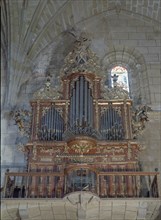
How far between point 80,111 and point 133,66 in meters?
4.63

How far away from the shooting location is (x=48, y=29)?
17.5 meters

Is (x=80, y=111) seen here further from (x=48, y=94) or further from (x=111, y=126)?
(x=48, y=94)

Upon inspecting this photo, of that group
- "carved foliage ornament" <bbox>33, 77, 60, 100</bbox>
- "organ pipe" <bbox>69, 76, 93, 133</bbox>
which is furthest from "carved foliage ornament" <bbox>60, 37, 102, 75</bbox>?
"carved foliage ornament" <bbox>33, 77, 60, 100</bbox>

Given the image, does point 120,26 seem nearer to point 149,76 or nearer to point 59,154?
point 149,76

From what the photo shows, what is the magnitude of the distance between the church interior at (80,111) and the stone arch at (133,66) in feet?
0.14

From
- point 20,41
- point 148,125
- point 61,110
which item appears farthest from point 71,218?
point 20,41

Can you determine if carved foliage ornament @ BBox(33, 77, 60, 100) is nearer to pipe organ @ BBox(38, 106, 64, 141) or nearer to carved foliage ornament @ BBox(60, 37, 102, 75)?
pipe organ @ BBox(38, 106, 64, 141)

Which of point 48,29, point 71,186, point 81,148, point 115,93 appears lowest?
point 71,186

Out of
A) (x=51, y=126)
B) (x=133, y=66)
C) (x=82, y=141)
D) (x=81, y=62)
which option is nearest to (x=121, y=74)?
(x=133, y=66)

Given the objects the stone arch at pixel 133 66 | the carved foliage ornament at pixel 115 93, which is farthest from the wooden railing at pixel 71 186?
the stone arch at pixel 133 66

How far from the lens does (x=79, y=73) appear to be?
48.3 ft

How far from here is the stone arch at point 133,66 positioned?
639 inches

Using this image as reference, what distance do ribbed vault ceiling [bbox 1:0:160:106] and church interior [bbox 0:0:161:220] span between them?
42 millimetres

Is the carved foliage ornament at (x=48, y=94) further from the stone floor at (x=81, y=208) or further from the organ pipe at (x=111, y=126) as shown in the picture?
the stone floor at (x=81, y=208)
